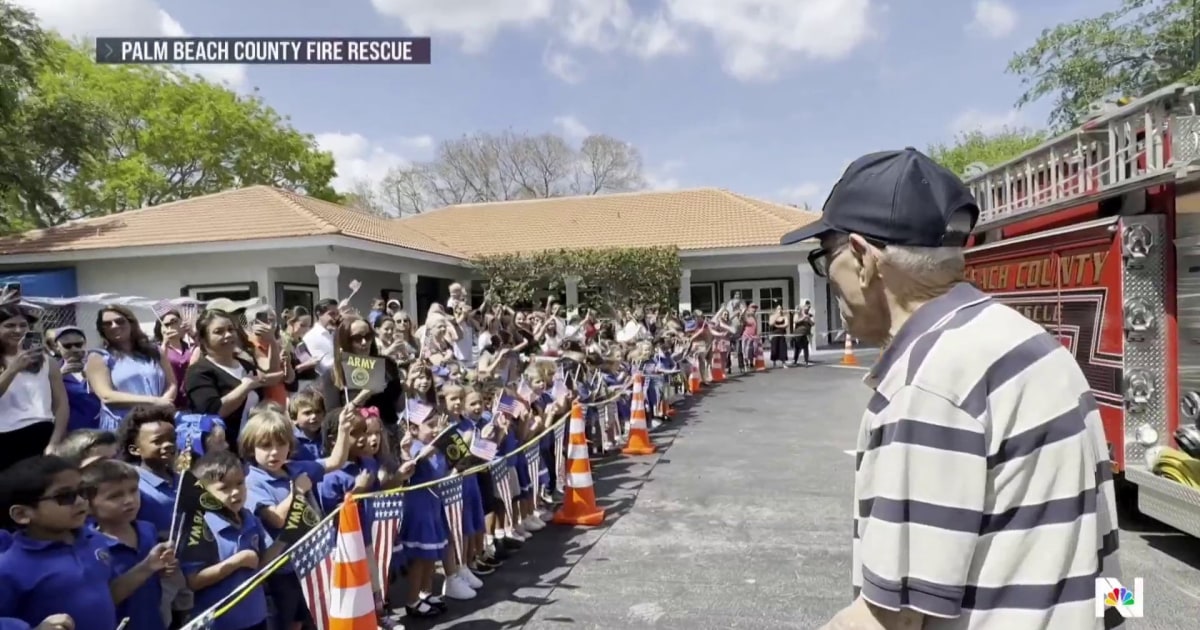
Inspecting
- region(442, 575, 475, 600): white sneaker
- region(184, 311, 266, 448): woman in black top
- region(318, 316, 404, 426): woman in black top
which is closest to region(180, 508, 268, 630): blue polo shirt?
region(184, 311, 266, 448): woman in black top

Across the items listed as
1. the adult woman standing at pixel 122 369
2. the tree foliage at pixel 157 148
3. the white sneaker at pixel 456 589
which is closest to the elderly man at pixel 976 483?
the white sneaker at pixel 456 589

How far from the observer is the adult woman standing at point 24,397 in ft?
14.5

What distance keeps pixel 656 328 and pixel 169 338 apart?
14.6 m

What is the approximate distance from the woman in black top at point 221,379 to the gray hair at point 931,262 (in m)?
4.45

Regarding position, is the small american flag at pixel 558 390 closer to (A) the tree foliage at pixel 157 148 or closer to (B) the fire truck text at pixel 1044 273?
(B) the fire truck text at pixel 1044 273

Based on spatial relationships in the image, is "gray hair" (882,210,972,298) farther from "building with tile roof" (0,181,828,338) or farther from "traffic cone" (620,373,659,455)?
"building with tile roof" (0,181,828,338)

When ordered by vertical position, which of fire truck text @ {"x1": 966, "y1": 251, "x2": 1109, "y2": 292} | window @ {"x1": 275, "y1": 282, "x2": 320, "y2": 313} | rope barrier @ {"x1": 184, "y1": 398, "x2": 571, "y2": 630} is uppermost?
window @ {"x1": 275, "y1": 282, "x2": 320, "y2": 313}

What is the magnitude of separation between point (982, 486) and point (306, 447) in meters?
4.06

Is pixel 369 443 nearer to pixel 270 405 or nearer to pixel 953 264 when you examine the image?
pixel 270 405

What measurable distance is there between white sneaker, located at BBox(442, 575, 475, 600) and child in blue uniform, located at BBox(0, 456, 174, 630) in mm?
2613

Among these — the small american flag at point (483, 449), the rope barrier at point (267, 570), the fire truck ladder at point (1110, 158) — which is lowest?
the rope barrier at point (267, 570)

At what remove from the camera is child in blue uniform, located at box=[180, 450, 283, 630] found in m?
3.31

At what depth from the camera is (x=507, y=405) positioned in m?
6.59

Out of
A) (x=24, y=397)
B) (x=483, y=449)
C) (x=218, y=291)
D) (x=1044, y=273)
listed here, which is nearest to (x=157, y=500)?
(x=24, y=397)
